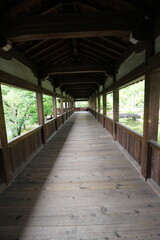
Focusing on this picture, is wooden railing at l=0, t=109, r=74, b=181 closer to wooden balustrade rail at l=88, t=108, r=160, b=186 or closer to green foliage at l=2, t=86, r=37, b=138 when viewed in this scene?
wooden balustrade rail at l=88, t=108, r=160, b=186

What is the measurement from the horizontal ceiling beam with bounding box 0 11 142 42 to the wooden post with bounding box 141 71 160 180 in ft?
3.23

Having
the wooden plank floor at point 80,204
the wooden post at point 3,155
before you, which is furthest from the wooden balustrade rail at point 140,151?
the wooden post at point 3,155

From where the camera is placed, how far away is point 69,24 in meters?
1.96

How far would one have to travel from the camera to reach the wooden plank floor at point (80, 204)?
1.41 meters

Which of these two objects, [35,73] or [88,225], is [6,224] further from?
[35,73]

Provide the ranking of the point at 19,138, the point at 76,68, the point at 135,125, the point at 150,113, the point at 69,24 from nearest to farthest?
the point at 69,24
the point at 150,113
the point at 19,138
the point at 76,68
the point at 135,125

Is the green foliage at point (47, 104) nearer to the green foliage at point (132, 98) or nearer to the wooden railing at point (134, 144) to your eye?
the green foliage at point (132, 98)

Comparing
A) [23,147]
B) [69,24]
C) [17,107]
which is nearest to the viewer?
[69,24]

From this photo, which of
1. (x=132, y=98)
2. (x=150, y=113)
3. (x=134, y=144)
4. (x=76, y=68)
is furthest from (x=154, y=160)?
(x=132, y=98)

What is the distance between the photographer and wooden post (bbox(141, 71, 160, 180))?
2115mm

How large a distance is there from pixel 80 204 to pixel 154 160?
1.57 metres

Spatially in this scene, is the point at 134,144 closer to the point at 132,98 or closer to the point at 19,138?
the point at 19,138

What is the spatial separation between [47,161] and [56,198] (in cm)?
141

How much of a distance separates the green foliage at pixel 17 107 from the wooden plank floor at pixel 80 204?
4834 mm
